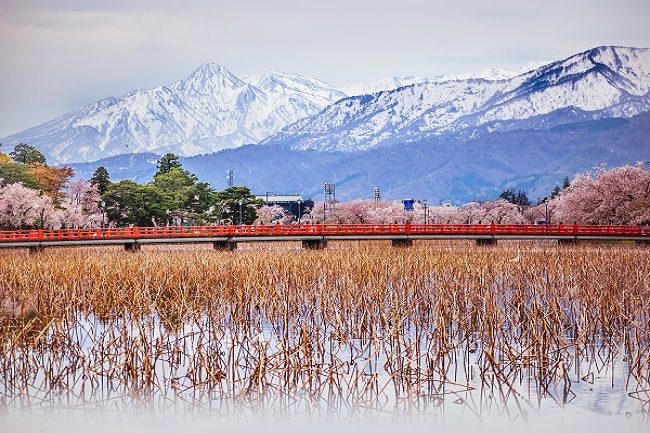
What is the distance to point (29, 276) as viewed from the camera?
32.9 metres

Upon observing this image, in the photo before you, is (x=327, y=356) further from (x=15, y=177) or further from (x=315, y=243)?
(x=15, y=177)

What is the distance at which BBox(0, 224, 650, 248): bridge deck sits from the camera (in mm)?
60812

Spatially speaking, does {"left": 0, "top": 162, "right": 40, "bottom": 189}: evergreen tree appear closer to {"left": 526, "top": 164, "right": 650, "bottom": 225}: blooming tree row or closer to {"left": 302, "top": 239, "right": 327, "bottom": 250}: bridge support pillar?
{"left": 302, "top": 239, "right": 327, "bottom": 250}: bridge support pillar

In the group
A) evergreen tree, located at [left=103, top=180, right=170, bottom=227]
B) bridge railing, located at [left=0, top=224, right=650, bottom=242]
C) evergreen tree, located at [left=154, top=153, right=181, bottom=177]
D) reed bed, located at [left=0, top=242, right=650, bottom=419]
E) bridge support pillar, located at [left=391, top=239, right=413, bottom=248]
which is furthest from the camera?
evergreen tree, located at [left=154, top=153, right=181, bottom=177]

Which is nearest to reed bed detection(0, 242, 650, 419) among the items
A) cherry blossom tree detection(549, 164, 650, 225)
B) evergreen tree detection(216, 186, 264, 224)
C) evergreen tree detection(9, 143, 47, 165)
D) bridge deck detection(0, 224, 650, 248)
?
bridge deck detection(0, 224, 650, 248)

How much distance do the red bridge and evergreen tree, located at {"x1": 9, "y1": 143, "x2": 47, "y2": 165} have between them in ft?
200

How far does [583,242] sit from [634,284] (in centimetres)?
3546

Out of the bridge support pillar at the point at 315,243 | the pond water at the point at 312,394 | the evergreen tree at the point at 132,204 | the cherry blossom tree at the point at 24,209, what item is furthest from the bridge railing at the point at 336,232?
the pond water at the point at 312,394

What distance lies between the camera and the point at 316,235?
6250 cm

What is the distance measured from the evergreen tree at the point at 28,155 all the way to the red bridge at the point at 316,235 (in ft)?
200

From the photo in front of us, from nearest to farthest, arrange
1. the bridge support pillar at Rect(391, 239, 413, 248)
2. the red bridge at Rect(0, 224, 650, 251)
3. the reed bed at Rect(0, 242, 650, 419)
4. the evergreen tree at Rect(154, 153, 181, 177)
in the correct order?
the reed bed at Rect(0, 242, 650, 419) → the red bridge at Rect(0, 224, 650, 251) → the bridge support pillar at Rect(391, 239, 413, 248) → the evergreen tree at Rect(154, 153, 181, 177)

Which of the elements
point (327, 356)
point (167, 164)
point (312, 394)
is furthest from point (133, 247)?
point (167, 164)

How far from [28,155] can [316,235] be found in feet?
235

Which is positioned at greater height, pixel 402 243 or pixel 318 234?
pixel 318 234
